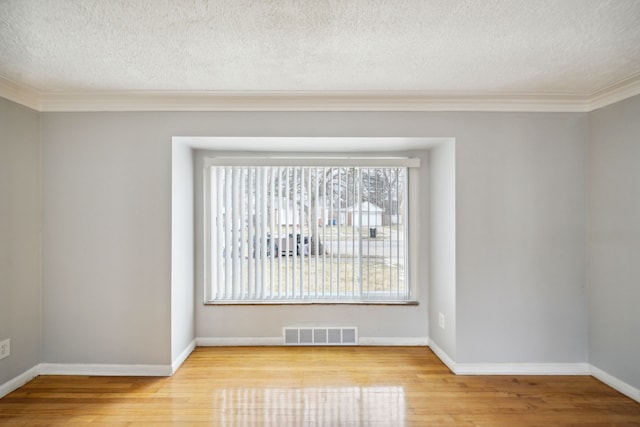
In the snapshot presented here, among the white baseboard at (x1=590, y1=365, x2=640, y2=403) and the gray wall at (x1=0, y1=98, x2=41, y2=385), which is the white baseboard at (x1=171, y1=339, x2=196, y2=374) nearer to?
the gray wall at (x1=0, y1=98, x2=41, y2=385)

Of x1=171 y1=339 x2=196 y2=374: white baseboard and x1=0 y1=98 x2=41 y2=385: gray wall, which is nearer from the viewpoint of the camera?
x1=0 y1=98 x2=41 y2=385: gray wall

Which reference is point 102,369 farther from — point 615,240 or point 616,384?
point 615,240

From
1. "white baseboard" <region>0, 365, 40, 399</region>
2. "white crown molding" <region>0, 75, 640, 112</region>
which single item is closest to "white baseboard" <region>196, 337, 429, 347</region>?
"white baseboard" <region>0, 365, 40, 399</region>

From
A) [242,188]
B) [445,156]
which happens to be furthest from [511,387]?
[242,188]

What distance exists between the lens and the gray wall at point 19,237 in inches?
105

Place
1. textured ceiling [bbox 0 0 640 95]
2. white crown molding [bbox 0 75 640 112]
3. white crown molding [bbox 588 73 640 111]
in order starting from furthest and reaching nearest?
1. white crown molding [bbox 0 75 640 112]
2. white crown molding [bbox 588 73 640 111]
3. textured ceiling [bbox 0 0 640 95]

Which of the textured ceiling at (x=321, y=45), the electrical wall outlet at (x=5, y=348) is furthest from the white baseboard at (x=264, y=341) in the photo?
the textured ceiling at (x=321, y=45)

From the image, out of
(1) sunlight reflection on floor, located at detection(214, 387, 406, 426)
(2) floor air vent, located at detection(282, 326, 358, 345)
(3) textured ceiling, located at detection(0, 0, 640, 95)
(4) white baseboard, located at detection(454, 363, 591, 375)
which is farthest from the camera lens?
(2) floor air vent, located at detection(282, 326, 358, 345)

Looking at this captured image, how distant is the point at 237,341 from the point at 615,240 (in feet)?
11.4

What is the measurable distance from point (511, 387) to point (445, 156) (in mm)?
2004

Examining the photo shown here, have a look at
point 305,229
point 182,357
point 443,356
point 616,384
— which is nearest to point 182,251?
point 182,357

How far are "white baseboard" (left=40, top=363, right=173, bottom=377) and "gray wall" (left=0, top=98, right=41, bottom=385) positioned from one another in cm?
14

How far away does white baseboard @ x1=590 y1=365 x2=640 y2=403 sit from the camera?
262 cm

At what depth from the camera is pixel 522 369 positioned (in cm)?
304
